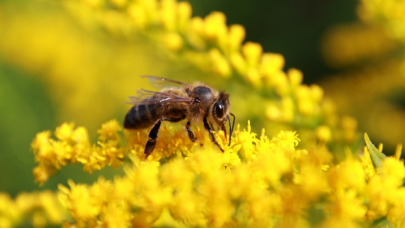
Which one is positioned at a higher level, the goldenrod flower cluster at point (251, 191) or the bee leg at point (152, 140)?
the bee leg at point (152, 140)

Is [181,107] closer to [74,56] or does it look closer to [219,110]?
[219,110]

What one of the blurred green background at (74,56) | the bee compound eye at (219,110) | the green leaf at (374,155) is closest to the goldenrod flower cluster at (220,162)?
the green leaf at (374,155)

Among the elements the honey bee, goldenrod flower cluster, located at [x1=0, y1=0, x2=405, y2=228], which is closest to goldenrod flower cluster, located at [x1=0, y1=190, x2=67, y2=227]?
goldenrod flower cluster, located at [x1=0, y1=0, x2=405, y2=228]

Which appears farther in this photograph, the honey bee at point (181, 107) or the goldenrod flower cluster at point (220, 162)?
the honey bee at point (181, 107)

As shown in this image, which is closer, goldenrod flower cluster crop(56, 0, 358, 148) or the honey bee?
the honey bee

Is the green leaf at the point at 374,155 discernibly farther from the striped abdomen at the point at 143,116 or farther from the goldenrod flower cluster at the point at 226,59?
the striped abdomen at the point at 143,116

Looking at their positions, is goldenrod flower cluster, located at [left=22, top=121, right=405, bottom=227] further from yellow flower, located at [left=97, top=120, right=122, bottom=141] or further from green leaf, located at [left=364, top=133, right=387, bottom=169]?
yellow flower, located at [left=97, top=120, right=122, bottom=141]

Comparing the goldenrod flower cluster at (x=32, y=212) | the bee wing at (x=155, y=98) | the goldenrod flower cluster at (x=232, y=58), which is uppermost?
the goldenrod flower cluster at (x=232, y=58)
